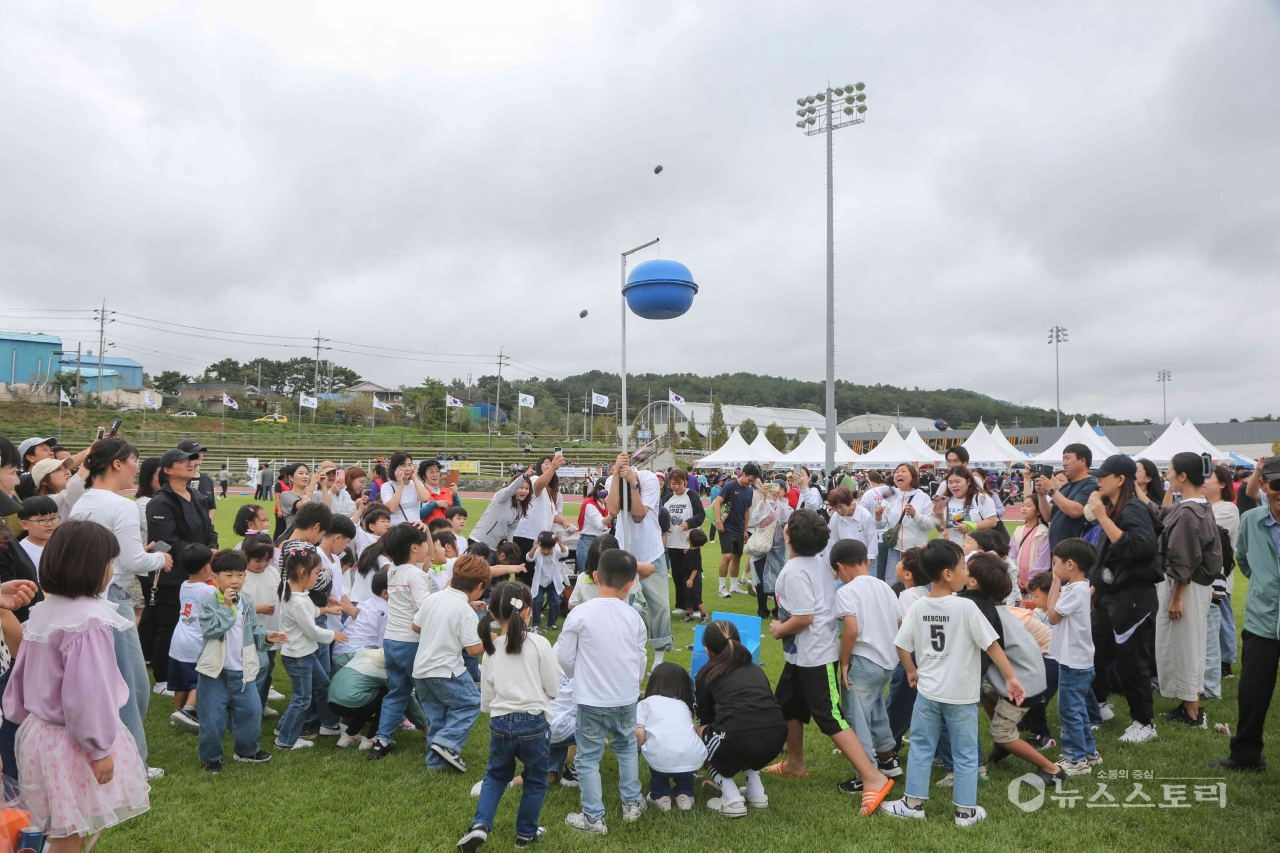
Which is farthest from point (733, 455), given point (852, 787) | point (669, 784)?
point (669, 784)

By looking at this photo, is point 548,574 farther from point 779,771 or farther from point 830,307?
point 830,307

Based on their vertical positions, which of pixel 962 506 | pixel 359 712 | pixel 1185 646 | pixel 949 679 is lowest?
pixel 359 712

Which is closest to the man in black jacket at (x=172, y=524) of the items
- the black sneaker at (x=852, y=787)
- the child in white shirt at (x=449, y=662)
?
the child in white shirt at (x=449, y=662)

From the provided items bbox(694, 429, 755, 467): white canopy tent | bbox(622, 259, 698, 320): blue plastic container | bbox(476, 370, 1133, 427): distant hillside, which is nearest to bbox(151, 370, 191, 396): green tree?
bbox(476, 370, 1133, 427): distant hillside

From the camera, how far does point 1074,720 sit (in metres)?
4.56

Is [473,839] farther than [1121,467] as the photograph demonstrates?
No

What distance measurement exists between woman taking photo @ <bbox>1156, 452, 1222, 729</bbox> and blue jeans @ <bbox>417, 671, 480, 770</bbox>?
5034mm

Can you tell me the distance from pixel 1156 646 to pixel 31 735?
712cm

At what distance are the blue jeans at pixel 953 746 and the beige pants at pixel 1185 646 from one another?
8.50 feet

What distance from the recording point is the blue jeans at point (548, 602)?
8.38 m

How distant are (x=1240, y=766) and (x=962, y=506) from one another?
343 centimetres

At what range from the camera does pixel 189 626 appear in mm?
5070

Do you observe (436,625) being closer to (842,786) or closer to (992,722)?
(842,786)

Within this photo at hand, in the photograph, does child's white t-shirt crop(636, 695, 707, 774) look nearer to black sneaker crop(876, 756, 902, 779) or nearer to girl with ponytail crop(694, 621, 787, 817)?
girl with ponytail crop(694, 621, 787, 817)
